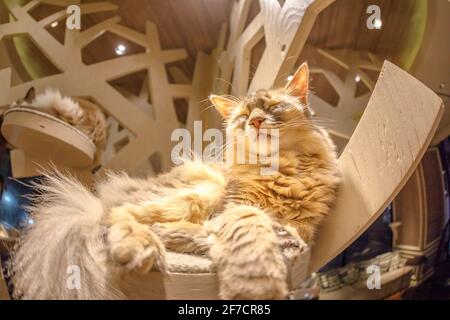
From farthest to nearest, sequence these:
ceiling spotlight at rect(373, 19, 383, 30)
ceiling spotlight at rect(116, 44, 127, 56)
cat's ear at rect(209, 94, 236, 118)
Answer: ceiling spotlight at rect(116, 44, 127, 56) < cat's ear at rect(209, 94, 236, 118) < ceiling spotlight at rect(373, 19, 383, 30)

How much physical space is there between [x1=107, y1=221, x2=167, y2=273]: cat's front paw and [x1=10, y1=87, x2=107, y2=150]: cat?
1.99ft

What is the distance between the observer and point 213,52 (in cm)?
113

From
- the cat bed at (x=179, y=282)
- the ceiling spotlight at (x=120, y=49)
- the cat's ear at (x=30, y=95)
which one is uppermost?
the ceiling spotlight at (x=120, y=49)

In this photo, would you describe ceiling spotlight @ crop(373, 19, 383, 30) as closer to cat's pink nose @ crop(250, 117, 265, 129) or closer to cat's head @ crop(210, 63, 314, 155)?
cat's head @ crop(210, 63, 314, 155)

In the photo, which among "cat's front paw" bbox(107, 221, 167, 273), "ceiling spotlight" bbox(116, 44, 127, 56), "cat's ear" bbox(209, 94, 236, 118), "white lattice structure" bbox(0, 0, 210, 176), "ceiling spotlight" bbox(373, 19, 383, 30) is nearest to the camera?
"cat's front paw" bbox(107, 221, 167, 273)

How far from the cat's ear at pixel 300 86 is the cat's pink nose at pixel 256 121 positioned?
0.12 metres

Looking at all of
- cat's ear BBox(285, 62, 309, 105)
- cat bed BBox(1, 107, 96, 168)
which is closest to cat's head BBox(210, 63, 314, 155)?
cat's ear BBox(285, 62, 309, 105)

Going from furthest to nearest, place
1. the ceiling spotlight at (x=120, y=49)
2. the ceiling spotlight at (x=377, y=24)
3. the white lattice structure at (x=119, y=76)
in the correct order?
the ceiling spotlight at (x=120, y=49)
the white lattice structure at (x=119, y=76)
the ceiling spotlight at (x=377, y=24)

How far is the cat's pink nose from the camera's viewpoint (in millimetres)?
690

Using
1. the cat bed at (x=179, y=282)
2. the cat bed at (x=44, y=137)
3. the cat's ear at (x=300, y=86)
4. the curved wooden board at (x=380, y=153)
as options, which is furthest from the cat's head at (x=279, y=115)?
the cat bed at (x=44, y=137)

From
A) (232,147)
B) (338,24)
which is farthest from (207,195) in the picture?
(338,24)

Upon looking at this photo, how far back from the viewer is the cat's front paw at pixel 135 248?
0.48 metres

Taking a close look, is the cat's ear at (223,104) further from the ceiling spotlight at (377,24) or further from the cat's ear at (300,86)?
the ceiling spotlight at (377,24)

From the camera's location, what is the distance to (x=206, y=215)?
0.67m
